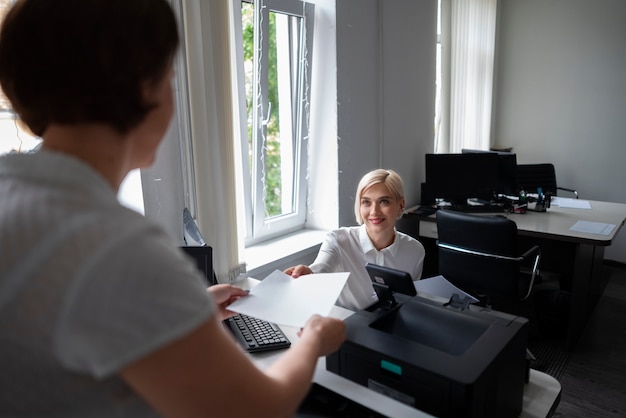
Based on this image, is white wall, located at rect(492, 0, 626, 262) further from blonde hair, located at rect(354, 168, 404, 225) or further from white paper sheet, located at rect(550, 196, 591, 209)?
blonde hair, located at rect(354, 168, 404, 225)

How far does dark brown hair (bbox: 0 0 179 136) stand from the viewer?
0.48 meters

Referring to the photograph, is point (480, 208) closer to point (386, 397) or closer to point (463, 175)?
point (463, 175)

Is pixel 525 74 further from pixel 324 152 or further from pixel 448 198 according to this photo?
pixel 324 152

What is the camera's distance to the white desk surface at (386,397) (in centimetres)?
84

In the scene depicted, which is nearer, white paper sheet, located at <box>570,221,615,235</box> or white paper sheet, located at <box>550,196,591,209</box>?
white paper sheet, located at <box>570,221,615,235</box>

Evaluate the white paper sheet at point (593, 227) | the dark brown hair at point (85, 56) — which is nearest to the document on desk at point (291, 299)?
the dark brown hair at point (85, 56)

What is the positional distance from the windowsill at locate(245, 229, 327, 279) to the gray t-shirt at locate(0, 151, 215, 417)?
5.53 ft

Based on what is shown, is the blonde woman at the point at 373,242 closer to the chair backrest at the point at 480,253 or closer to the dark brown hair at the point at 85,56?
the chair backrest at the point at 480,253

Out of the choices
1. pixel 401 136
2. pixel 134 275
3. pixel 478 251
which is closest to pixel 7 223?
pixel 134 275

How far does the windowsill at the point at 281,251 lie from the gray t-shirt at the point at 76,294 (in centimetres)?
169

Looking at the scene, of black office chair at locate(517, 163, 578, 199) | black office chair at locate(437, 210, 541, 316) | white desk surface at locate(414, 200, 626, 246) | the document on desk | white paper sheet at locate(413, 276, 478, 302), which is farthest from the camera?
black office chair at locate(517, 163, 578, 199)

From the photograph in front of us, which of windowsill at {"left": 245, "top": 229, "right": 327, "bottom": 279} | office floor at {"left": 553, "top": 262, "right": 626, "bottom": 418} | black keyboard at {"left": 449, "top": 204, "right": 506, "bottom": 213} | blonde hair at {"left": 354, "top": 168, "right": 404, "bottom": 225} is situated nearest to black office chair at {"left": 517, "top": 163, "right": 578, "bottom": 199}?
black keyboard at {"left": 449, "top": 204, "right": 506, "bottom": 213}

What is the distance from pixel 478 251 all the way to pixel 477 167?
1067mm

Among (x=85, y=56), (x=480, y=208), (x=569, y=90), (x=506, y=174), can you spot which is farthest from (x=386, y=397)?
(x=569, y=90)
